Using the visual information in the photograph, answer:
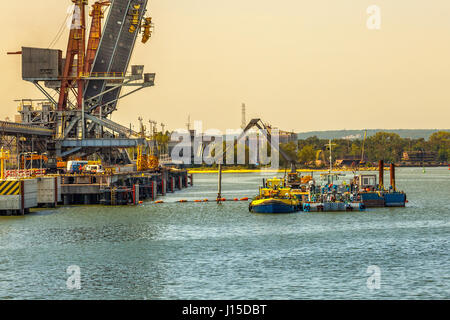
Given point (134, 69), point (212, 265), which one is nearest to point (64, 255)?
point (212, 265)

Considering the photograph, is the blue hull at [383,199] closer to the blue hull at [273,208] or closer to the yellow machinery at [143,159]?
the blue hull at [273,208]

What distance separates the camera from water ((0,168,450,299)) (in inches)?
1337

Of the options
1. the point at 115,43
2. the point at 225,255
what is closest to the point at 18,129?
the point at 115,43

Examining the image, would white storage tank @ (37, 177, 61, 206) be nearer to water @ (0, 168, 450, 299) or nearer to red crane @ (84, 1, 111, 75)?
water @ (0, 168, 450, 299)

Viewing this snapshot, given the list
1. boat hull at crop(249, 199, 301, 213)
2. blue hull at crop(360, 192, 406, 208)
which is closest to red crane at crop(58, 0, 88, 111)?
boat hull at crop(249, 199, 301, 213)

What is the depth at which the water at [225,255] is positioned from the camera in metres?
34.0

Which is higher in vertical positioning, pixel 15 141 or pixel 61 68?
pixel 61 68

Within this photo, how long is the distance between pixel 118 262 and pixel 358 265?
1466cm

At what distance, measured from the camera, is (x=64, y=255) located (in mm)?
44500

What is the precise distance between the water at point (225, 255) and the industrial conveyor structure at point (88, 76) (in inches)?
1463

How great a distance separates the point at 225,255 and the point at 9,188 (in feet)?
100.0

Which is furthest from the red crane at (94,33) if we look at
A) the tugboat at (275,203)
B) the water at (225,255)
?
the tugboat at (275,203)
